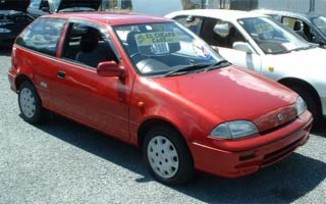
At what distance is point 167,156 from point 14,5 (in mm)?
10908

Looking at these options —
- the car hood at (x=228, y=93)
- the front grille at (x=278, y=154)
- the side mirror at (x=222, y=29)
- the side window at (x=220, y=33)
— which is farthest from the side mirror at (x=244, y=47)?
the front grille at (x=278, y=154)

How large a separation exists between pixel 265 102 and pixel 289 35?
3.01 meters

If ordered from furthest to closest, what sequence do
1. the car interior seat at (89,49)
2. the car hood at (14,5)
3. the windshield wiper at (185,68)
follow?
the car hood at (14,5) → the car interior seat at (89,49) → the windshield wiper at (185,68)

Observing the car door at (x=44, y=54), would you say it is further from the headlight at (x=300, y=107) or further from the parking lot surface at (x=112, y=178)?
the headlight at (x=300, y=107)

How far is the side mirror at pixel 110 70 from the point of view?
4641 millimetres

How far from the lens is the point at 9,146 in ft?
18.4

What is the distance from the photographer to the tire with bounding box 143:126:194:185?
4234 millimetres

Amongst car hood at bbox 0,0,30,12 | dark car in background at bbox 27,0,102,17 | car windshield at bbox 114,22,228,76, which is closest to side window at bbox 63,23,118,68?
car windshield at bbox 114,22,228,76

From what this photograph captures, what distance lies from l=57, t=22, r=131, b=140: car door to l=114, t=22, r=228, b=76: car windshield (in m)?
0.22

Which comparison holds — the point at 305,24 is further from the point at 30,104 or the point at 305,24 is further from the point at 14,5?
the point at 14,5

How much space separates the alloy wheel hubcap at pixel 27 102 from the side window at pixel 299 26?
15.7 ft

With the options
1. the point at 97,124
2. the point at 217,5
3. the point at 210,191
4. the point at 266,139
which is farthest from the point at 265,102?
the point at 217,5

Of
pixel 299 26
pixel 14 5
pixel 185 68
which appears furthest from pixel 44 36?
pixel 14 5

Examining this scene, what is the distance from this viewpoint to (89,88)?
5094 millimetres
